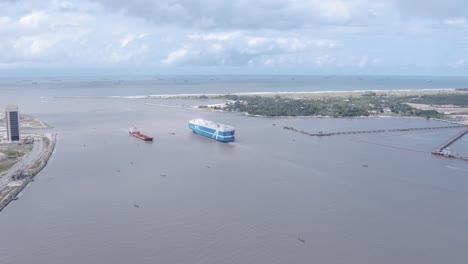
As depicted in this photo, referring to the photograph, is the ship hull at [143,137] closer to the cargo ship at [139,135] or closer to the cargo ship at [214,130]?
the cargo ship at [139,135]

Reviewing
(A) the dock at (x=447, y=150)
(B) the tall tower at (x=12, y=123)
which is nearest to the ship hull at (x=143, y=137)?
(B) the tall tower at (x=12, y=123)

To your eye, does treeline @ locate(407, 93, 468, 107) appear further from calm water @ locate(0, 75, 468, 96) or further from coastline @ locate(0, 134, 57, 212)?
coastline @ locate(0, 134, 57, 212)

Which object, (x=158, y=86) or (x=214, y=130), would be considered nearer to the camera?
(x=214, y=130)

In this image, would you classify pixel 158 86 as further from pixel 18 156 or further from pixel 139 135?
Answer: pixel 18 156

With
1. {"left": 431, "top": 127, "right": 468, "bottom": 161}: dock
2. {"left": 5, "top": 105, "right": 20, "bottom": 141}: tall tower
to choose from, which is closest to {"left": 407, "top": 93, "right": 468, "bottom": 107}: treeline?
{"left": 431, "top": 127, "right": 468, "bottom": 161}: dock

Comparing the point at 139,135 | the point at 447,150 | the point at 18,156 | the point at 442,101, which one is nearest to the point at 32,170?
the point at 18,156

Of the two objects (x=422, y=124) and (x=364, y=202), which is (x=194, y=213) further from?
(x=422, y=124)
